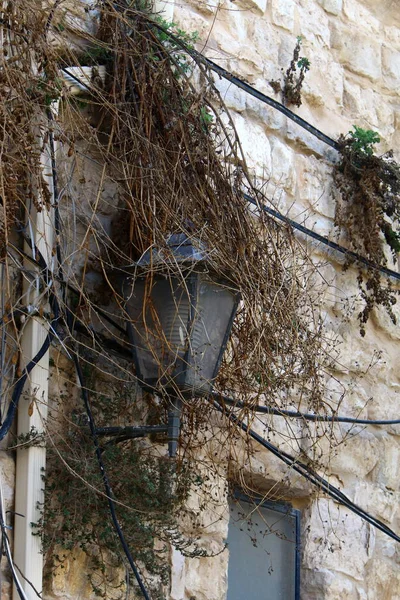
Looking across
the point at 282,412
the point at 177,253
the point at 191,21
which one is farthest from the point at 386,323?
the point at 177,253

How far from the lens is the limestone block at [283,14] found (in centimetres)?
534

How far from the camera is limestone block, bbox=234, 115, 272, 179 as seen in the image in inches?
194

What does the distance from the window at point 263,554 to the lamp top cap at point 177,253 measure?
1.19 meters

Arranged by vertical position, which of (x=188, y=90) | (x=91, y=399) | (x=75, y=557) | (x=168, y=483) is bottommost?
(x=75, y=557)

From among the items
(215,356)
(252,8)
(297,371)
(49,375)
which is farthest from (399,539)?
(252,8)

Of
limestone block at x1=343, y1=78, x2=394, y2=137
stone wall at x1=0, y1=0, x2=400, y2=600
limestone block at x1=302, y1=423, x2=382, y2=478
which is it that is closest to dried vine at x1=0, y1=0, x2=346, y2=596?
stone wall at x1=0, y1=0, x2=400, y2=600

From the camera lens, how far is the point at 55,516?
3701mm

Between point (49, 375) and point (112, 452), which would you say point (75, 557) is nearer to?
point (112, 452)

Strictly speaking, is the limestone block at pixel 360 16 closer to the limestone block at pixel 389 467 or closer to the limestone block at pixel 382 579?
the limestone block at pixel 389 467

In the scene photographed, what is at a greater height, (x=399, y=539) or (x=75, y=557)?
(x=399, y=539)

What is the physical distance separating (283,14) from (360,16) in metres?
0.62

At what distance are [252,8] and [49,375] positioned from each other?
2182mm

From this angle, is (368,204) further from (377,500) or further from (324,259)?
(377,500)

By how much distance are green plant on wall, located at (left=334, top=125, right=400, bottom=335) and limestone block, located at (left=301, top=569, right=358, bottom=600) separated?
114 cm
